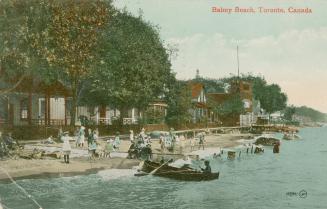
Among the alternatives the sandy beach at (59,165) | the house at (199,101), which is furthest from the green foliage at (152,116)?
the house at (199,101)

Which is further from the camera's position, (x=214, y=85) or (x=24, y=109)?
(x=214, y=85)

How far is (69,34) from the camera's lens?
84.2ft

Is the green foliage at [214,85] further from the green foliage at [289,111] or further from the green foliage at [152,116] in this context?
the green foliage at [152,116]

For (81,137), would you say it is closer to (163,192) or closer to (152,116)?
(163,192)

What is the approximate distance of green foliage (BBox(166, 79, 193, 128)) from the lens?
51.7 metres

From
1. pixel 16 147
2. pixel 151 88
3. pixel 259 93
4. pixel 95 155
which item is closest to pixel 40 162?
pixel 16 147

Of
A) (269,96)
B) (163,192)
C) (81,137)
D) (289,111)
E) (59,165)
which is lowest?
(163,192)

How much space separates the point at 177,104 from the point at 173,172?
2611cm

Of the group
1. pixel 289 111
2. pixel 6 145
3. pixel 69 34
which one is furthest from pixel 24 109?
pixel 289 111

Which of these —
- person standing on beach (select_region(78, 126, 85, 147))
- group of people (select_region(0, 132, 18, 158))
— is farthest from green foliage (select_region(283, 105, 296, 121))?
group of people (select_region(0, 132, 18, 158))

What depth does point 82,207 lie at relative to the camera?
757 inches

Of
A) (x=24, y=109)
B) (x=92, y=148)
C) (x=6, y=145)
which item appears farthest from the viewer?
(x=24, y=109)

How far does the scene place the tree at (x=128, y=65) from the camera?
37312mm

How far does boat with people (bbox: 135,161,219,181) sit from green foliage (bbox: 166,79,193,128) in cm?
2516
